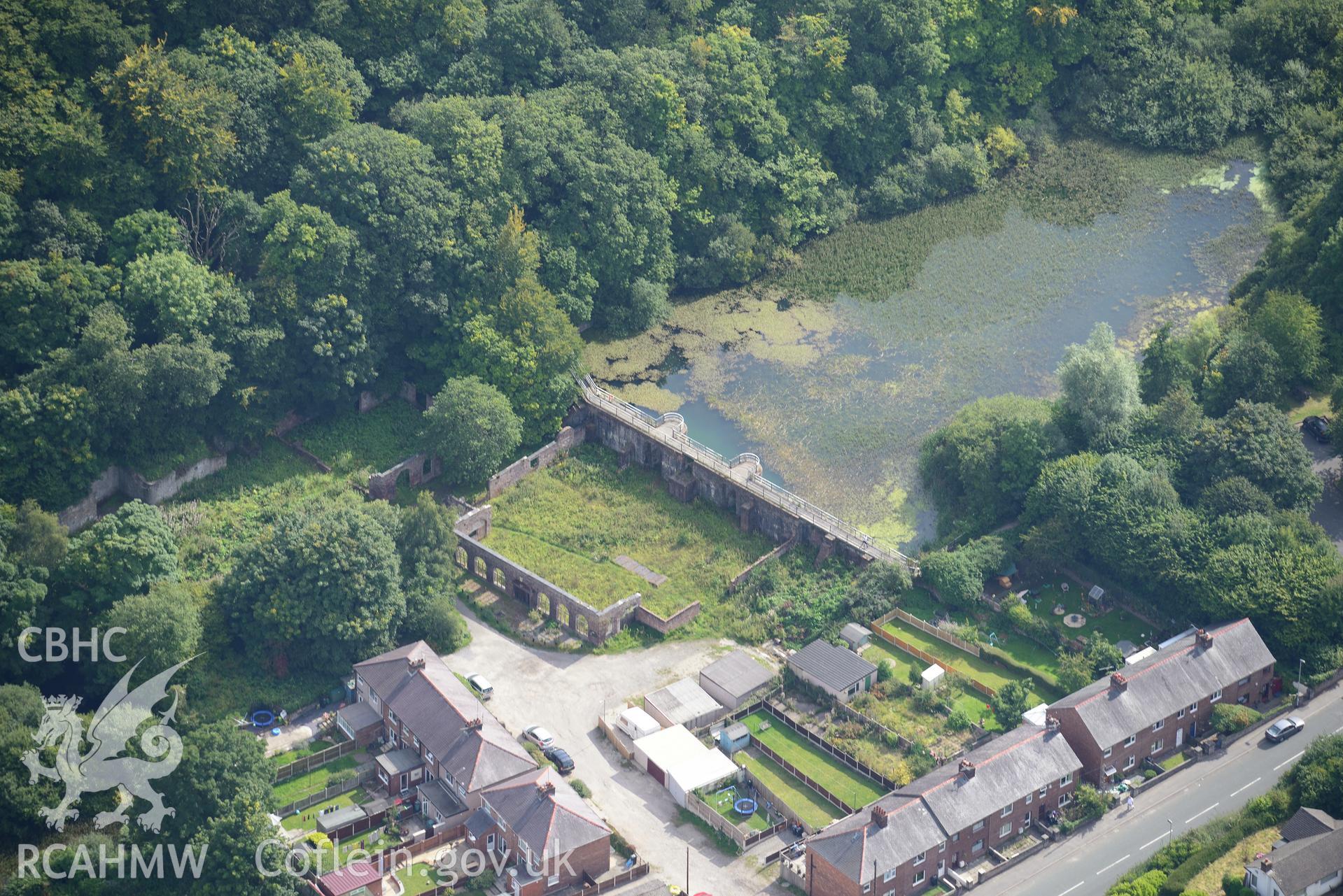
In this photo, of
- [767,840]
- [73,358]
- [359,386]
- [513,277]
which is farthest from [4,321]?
[767,840]

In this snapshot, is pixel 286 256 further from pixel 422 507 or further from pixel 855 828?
pixel 855 828

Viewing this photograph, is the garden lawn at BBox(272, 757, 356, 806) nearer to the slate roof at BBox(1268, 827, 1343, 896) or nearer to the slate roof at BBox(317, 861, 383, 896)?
the slate roof at BBox(317, 861, 383, 896)

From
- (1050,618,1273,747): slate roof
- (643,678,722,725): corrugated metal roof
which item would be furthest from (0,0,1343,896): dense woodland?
(643,678,722,725): corrugated metal roof

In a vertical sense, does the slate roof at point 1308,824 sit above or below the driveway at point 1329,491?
below

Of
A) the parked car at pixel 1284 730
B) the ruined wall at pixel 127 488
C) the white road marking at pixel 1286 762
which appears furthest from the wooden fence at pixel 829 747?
the ruined wall at pixel 127 488

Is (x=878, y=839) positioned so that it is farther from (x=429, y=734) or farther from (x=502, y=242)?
(x=502, y=242)

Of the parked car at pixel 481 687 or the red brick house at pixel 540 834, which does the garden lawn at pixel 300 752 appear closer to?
the parked car at pixel 481 687
